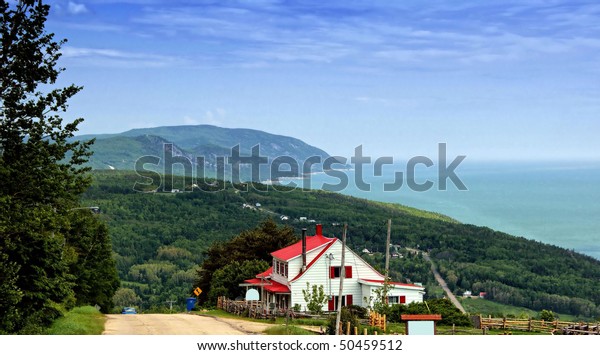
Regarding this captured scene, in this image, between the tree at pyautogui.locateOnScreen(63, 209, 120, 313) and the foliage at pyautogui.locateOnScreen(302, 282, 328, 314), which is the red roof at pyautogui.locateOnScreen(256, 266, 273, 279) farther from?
the tree at pyautogui.locateOnScreen(63, 209, 120, 313)

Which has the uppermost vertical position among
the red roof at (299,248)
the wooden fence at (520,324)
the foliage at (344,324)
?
the red roof at (299,248)

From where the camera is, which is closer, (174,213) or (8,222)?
(8,222)

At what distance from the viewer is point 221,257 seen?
232 feet

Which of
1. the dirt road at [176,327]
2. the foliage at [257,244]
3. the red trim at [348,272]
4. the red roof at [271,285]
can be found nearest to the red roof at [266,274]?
the red roof at [271,285]

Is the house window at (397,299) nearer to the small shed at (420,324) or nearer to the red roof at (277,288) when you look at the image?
the red roof at (277,288)

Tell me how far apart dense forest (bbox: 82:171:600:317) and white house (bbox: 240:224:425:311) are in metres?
33.9

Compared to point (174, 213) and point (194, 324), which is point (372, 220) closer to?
point (174, 213)

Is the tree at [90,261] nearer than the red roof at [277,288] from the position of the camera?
Yes

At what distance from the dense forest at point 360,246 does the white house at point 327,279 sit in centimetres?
3387

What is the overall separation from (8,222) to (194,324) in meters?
12.1

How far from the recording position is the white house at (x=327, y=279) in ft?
174

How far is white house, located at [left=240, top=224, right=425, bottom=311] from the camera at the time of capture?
174ft

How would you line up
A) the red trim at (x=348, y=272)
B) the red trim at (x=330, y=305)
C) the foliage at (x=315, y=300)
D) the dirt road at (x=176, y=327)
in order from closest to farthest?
the dirt road at (x=176, y=327) → the foliage at (x=315, y=300) → the red trim at (x=330, y=305) → the red trim at (x=348, y=272)
